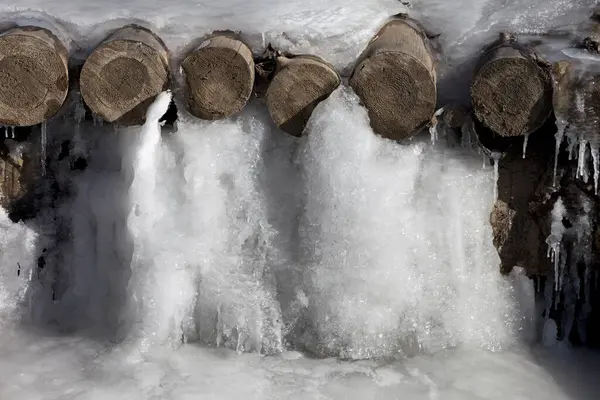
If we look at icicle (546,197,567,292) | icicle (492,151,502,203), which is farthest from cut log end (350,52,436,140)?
icicle (546,197,567,292)

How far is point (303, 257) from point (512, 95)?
110 cm

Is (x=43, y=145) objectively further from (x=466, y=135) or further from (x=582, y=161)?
(x=582, y=161)

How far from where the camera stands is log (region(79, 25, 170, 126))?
263 cm

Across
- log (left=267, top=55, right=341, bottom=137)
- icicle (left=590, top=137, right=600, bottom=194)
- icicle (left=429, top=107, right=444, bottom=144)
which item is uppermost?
log (left=267, top=55, right=341, bottom=137)

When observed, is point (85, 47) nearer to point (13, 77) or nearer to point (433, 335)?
point (13, 77)

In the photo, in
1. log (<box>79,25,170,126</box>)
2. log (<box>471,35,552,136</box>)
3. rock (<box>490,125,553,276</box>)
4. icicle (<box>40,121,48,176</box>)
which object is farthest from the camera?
icicle (<box>40,121,48,176</box>)

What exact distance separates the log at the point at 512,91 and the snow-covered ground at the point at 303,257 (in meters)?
0.23

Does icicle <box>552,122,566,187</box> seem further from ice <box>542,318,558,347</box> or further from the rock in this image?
ice <box>542,318,558,347</box>

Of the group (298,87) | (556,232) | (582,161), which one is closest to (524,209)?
(556,232)

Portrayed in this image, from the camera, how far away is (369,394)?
270 cm

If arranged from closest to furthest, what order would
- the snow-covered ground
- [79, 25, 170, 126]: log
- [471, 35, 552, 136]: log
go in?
[471, 35, 552, 136]: log < [79, 25, 170, 126]: log < the snow-covered ground

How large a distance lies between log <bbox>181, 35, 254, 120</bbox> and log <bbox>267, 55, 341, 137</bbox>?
12cm

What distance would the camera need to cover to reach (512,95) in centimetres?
256

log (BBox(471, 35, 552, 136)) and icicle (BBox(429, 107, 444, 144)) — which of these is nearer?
log (BBox(471, 35, 552, 136))
